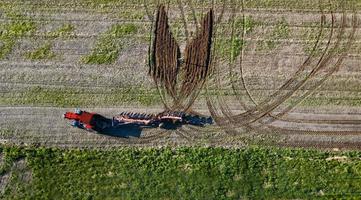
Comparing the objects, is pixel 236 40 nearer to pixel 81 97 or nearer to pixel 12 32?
pixel 81 97

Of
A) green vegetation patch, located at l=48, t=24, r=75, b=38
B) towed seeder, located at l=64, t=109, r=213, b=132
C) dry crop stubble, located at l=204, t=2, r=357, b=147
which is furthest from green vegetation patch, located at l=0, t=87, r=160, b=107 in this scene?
dry crop stubble, located at l=204, t=2, r=357, b=147

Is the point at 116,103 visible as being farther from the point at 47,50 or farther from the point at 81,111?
the point at 47,50

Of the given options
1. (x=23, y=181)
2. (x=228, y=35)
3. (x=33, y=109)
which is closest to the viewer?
(x=23, y=181)

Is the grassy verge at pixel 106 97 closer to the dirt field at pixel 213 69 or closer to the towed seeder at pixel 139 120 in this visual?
the dirt field at pixel 213 69

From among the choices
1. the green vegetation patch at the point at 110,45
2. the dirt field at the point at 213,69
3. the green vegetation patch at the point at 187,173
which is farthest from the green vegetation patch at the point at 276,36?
the green vegetation patch at the point at 110,45

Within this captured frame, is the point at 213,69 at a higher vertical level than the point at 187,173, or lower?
higher

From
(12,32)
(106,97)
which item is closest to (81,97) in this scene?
(106,97)

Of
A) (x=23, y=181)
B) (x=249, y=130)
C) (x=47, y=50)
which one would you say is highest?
(x=47, y=50)

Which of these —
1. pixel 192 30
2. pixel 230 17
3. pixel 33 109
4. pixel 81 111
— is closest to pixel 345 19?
pixel 230 17
